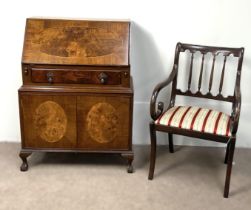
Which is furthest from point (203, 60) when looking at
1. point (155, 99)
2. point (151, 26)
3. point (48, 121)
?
point (48, 121)

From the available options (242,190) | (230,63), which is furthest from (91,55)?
(242,190)

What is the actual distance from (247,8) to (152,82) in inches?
35.1

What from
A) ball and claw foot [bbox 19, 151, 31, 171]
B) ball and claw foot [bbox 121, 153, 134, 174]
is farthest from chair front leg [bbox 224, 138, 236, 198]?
ball and claw foot [bbox 19, 151, 31, 171]

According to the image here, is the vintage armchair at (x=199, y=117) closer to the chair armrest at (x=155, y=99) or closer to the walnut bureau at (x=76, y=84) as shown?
the chair armrest at (x=155, y=99)

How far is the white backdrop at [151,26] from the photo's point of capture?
2.77 m

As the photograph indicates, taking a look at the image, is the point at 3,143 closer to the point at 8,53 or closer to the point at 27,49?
the point at 8,53

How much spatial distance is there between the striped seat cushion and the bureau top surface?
454mm

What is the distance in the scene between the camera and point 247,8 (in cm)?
277

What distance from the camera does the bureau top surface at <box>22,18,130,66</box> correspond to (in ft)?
7.99

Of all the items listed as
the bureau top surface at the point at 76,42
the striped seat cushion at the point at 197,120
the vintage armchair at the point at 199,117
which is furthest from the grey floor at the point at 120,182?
the bureau top surface at the point at 76,42

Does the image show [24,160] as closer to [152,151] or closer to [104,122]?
[104,122]

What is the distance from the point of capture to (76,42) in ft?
8.11

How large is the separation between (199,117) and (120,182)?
2.23ft

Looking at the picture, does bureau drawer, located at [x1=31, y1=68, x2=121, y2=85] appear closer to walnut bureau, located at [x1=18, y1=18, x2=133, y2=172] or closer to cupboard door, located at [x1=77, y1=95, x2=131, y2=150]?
walnut bureau, located at [x1=18, y1=18, x2=133, y2=172]
